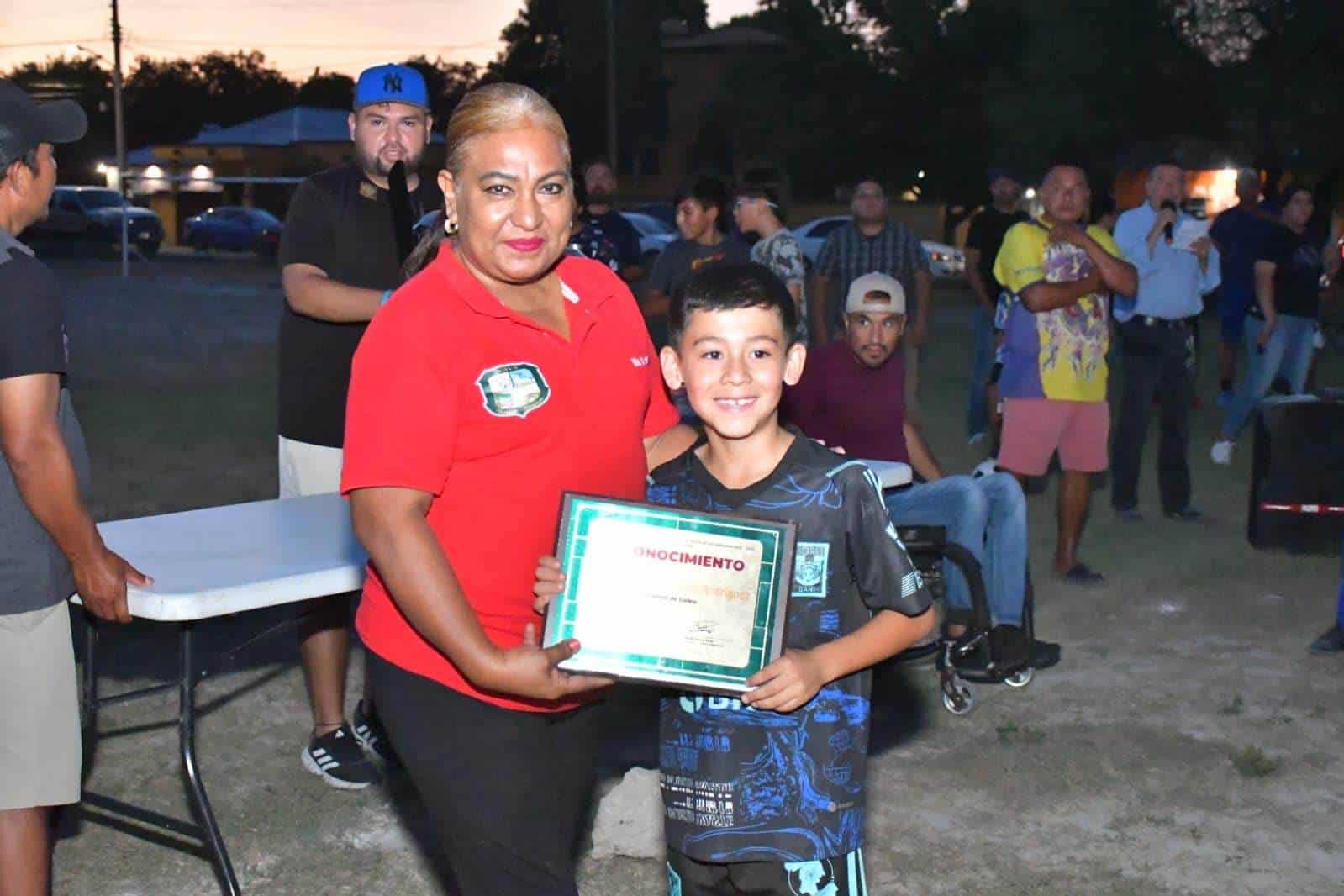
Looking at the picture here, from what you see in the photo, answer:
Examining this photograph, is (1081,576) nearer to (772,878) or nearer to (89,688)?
(89,688)

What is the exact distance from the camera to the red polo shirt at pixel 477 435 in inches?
102

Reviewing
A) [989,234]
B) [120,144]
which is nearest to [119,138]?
[120,144]

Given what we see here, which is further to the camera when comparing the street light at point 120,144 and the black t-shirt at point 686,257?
the street light at point 120,144

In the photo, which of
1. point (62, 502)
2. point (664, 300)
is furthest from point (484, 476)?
point (664, 300)

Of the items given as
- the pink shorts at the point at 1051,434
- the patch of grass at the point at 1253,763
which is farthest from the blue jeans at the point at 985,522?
the pink shorts at the point at 1051,434

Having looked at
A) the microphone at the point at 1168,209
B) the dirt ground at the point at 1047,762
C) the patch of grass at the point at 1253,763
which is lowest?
the dirt ground at the point at 1047,762

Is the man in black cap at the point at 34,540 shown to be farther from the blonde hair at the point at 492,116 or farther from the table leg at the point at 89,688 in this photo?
the blonde hair at the point at 492,116

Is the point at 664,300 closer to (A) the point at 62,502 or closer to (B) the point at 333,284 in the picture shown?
(B) the point at 333,284

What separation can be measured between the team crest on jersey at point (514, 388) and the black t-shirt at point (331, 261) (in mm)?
2333

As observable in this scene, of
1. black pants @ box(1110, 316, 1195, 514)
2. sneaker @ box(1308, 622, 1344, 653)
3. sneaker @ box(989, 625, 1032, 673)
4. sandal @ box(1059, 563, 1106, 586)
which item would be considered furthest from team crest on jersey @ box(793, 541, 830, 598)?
black pants @ box(1110, 316, 1195, 514)

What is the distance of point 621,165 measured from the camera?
6281 cm

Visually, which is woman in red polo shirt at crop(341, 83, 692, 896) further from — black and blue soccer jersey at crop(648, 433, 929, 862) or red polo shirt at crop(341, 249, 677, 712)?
black and blue soccer jersey at crop(648, 433, 929, 862)

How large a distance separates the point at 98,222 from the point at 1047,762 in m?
43.5

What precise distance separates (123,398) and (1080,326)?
32.9ft
